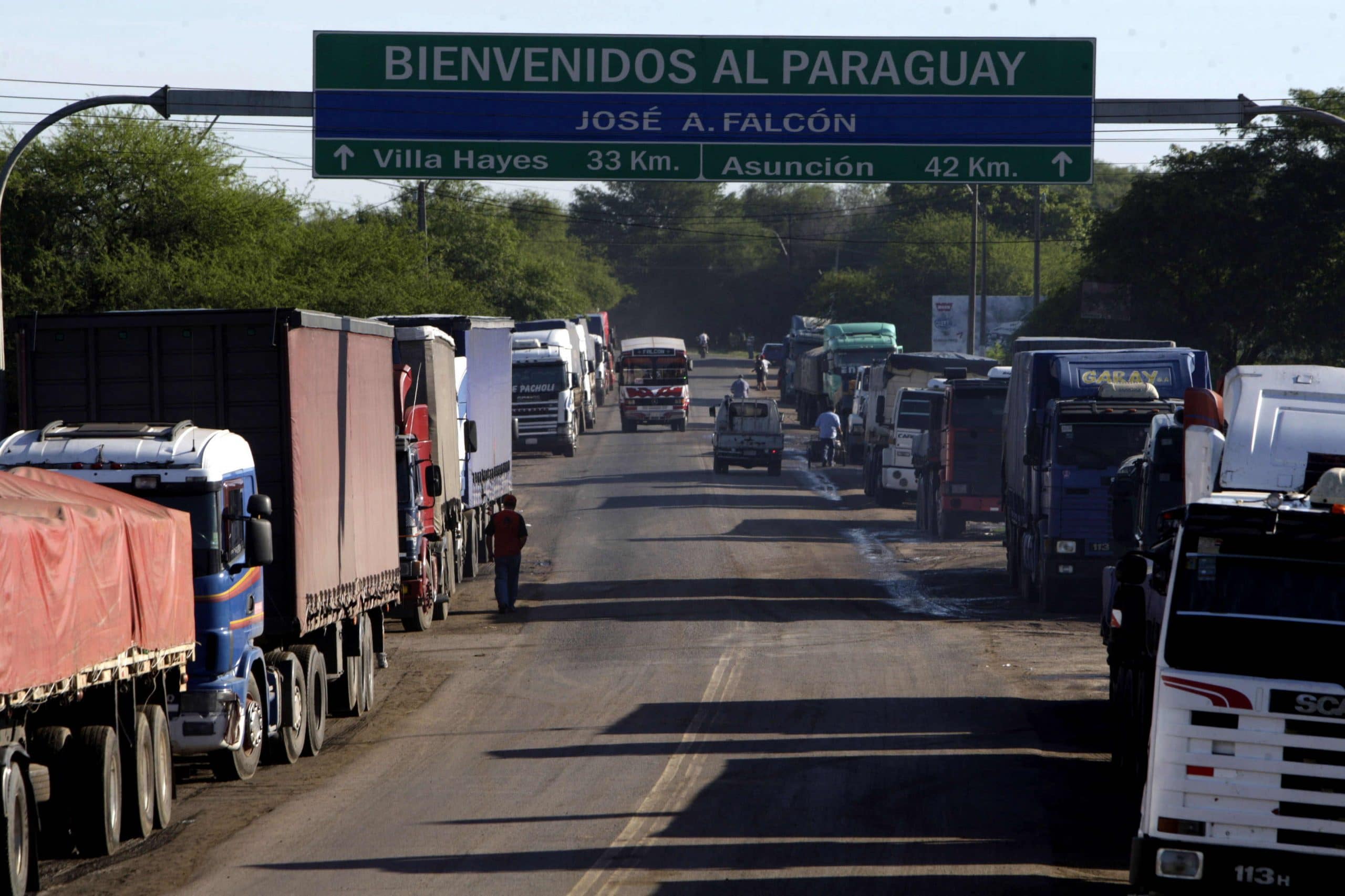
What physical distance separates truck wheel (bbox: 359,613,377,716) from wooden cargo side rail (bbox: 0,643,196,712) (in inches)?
176

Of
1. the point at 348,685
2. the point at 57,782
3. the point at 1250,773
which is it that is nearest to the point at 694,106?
the point at 348,685

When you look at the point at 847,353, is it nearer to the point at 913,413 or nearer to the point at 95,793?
the point at 913,413

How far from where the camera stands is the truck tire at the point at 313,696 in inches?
557

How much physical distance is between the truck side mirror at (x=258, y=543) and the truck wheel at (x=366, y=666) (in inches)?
159

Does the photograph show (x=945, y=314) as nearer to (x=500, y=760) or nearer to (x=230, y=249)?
(x=230, y=249)

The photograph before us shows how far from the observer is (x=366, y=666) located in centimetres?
1650

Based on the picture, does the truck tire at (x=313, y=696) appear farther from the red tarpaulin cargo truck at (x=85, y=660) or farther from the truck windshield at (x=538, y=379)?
the truck windshield at (x=538, y=379)

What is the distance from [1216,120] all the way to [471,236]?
Result: 191 feet

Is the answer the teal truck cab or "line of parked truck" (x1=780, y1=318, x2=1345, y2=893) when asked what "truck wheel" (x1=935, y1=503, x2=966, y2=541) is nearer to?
"line of parked truck" (x1=780, y1=318, x2=1345, y2=893)

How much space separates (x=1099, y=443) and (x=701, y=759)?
11246 mm

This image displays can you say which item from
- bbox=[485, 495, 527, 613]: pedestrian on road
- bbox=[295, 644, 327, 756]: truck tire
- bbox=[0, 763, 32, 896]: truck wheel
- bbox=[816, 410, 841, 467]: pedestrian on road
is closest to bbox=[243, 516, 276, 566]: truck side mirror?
bbox=[295, 644, 327, 756]: truck tire

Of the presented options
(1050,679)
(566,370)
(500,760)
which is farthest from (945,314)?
(500,760)

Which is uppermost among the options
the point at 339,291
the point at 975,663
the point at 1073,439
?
the point at 339,291

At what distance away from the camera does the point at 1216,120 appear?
17.8 metres
